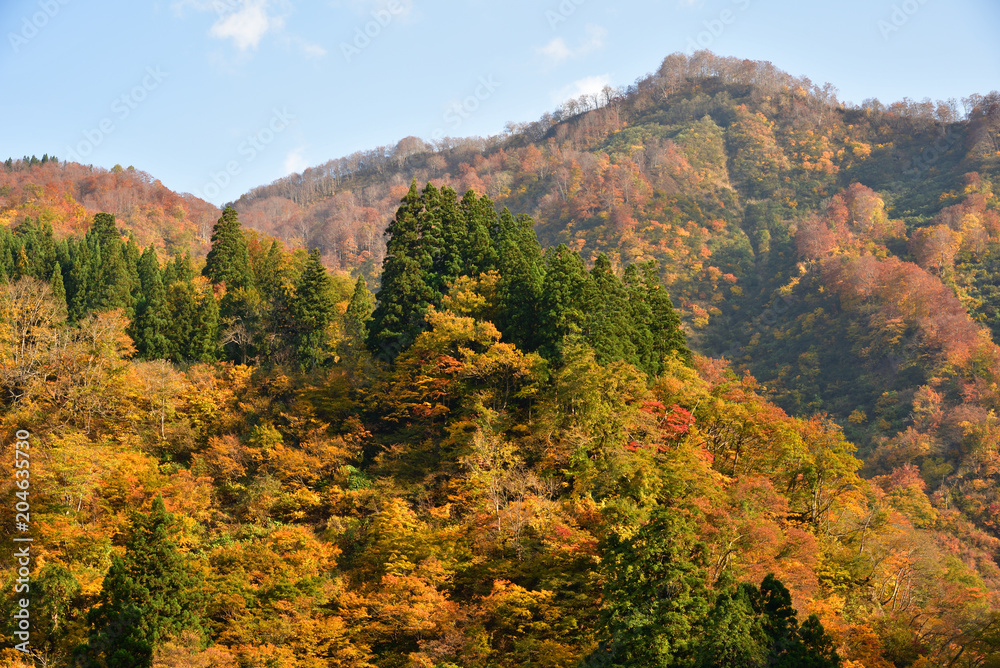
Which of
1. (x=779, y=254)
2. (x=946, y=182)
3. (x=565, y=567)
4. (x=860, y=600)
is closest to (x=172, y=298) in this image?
(x=565, y=567)

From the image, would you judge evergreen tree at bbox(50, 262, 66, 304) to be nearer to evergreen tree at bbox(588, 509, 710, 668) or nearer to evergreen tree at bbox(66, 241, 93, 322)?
evergreen tree at bbox(66, 241, 93, 322)

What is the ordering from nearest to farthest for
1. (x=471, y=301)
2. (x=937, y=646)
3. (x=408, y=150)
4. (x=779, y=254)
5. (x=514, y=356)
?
(x=937, y=646)
(x=514, y=356)
(x=471, y=301)
(x=779, y=254)
(x=408, y=150)

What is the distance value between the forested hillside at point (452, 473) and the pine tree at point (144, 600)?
0.10m

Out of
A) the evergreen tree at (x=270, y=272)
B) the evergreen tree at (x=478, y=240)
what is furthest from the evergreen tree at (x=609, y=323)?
the evergreen tree at (x=270, y=272)

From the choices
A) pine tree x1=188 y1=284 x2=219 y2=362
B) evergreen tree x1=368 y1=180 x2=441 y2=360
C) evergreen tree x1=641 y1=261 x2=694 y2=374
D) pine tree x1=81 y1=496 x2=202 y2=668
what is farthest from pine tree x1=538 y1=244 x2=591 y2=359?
pine tree x1=188 y1=284 x2=219 y2=362

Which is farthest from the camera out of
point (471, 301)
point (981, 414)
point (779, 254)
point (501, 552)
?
point (779, 254)

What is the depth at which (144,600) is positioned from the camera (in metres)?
25.6

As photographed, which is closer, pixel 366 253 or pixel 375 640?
pixel 375 640

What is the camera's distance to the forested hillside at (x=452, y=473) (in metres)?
23.7

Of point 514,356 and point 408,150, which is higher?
point 408,150

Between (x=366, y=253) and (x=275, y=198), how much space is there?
53.2 metres

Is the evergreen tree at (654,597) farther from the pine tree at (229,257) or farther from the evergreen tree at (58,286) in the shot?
the evergreen tree at (58,286)

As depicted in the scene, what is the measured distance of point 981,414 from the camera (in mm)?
59719

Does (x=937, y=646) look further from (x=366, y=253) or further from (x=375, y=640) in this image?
(x=366, y=253)
